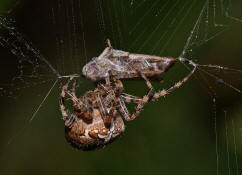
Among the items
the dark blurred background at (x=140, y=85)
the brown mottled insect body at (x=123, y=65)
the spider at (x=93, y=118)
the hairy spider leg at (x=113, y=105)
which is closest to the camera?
the brown mottled insect body at (x=123, y=65)

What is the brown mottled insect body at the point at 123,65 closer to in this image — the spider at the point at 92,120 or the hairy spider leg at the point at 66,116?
the spider at the point at 92,120

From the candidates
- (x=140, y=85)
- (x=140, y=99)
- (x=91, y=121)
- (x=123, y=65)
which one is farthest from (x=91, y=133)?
(x=140, y=85)

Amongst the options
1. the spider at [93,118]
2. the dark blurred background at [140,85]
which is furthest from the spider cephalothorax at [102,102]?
the dark blurred background at [140,85]

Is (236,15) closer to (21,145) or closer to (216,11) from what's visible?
(216,11)

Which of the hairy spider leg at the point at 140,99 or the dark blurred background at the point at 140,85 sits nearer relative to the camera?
the hairy spider leg at the point at 140,99

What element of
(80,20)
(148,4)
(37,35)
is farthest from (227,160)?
Result: (37,35)

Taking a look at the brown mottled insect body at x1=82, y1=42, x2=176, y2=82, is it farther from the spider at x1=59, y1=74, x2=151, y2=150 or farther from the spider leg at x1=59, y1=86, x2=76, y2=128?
the spider leg at x1=59, y1=86, x2=76, y2=128

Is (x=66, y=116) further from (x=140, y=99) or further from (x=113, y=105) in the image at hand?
(x=140, y=99)
